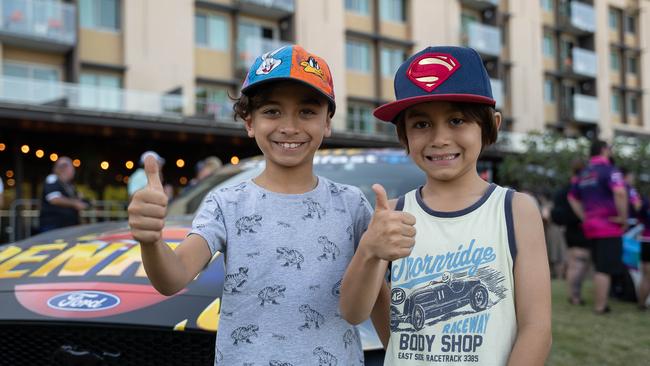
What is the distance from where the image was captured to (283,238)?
4.63ft

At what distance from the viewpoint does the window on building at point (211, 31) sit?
17828 millimetres

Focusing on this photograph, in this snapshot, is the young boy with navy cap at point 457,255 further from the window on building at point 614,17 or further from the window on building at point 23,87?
the window on building at point 614,17

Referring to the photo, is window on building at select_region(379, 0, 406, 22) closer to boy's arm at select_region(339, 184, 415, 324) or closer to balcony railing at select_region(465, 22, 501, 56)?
balcony railing at select_region(465, 22, 501, 56)

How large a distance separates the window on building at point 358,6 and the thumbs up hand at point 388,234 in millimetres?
20759

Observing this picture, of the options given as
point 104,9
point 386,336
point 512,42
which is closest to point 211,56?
point 104,9

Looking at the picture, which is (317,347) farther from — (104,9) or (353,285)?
(104,9)

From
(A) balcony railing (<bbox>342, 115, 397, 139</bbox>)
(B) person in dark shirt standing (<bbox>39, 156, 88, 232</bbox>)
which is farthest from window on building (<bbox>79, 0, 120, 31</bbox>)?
(B) person in dark shirt standing (<bbox>39, 156, 88, 232</bbox>)

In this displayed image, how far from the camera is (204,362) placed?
1.87 m

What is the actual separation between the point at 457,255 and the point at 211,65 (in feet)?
57.3

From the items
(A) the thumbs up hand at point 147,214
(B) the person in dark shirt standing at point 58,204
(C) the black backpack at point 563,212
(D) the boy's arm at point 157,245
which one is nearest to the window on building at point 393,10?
(C) the black backpack at point 563,212

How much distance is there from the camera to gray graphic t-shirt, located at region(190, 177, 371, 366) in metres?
1.37

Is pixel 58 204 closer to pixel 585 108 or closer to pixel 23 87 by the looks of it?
pixel 23 87

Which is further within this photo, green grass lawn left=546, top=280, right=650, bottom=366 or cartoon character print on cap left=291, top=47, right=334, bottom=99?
green grass lawn left=546, top=280, right=650, bottom=366

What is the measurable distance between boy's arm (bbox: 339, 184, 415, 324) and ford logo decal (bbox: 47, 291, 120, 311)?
1.00 meters
